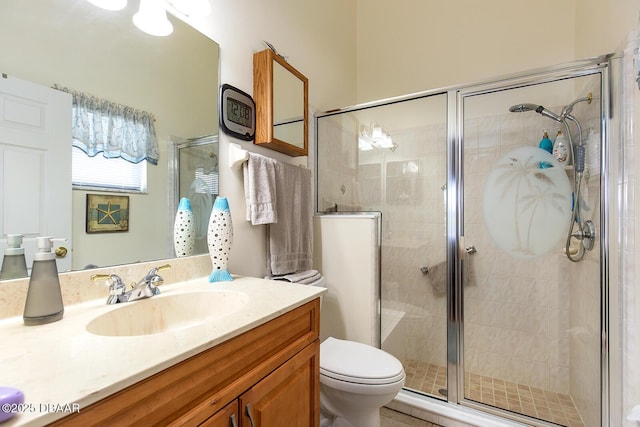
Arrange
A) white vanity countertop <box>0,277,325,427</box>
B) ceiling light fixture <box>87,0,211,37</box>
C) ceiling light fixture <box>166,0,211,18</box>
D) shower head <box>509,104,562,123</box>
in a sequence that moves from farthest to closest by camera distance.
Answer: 1. shower head <box>509,104,562,123</box>
2. ceiling light fixture <box>166,0,211,18</box>
3. ceiling light fixture <box>87,0,211,37</box>
4. white vanity countertop <box>0,277,325,427</box>

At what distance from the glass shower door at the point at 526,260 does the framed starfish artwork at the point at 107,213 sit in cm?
173

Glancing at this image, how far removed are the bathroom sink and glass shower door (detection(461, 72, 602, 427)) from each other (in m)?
1.46

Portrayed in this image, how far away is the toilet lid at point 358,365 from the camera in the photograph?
1.22 metres

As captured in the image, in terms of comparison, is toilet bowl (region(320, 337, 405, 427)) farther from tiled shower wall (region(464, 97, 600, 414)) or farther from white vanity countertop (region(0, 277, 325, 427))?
tiled shower wall (region(464, 97, 600, 414))

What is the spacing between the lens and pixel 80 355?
0.53 meters

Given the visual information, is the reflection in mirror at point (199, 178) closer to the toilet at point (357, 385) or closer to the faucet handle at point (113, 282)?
the faucet handle at point (113, 282)

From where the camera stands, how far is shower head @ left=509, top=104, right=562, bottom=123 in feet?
5.57

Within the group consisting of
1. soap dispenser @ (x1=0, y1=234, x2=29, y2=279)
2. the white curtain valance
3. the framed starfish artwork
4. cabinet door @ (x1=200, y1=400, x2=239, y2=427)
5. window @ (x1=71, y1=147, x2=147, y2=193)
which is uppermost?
the white curtain valance

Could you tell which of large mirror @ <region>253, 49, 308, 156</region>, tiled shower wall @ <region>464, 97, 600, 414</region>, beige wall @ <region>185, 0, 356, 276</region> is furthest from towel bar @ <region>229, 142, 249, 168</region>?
tiled shower wall @ <region>464, 97, 600, 414</region>

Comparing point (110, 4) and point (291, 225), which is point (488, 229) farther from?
point (110, 4)

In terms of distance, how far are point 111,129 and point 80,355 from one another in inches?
28.1

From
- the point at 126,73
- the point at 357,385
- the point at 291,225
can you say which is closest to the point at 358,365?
the point at 357,385

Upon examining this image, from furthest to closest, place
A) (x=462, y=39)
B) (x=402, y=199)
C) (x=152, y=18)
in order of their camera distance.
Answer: (x=462, y=39), (x=402, y=199), (x=152, y=18)

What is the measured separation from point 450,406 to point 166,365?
171cm
